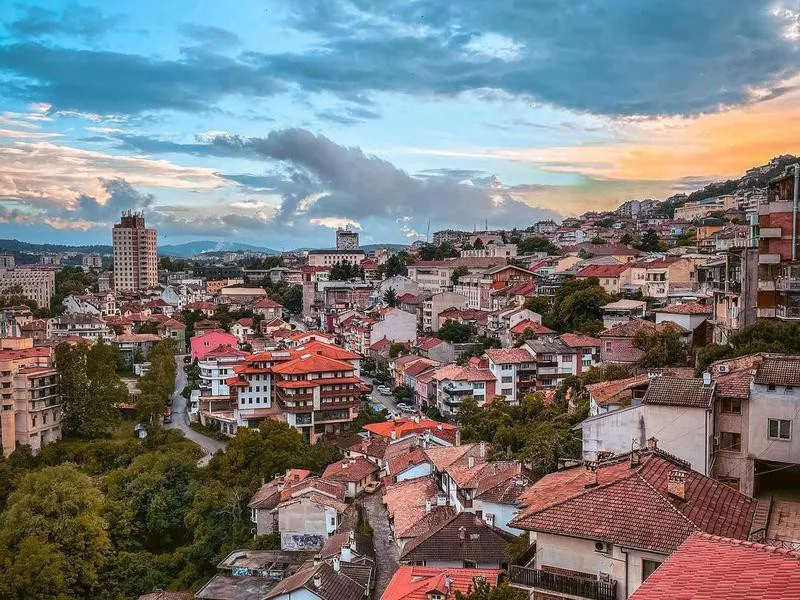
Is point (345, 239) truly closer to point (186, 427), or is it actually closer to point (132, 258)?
point (132, 258)

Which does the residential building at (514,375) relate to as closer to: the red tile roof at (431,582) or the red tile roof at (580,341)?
the red tile roof at (580,341)

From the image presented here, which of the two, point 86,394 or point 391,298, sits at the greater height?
point 391,298

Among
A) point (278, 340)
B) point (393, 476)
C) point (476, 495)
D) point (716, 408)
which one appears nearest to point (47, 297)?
point (278, 340)

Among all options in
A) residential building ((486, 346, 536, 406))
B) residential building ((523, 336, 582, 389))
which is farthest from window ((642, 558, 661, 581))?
residential building ((523, 336, 582, 389))

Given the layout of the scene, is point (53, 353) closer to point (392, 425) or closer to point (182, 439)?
point (182, 439)

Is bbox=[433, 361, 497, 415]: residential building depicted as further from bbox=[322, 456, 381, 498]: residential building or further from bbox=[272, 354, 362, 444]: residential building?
bbox=[322, 456, 381, 498]: residential building

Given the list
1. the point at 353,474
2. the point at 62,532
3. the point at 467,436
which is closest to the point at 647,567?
the point at 353,474

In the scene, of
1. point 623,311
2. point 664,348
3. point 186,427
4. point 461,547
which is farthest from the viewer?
point 186,427
